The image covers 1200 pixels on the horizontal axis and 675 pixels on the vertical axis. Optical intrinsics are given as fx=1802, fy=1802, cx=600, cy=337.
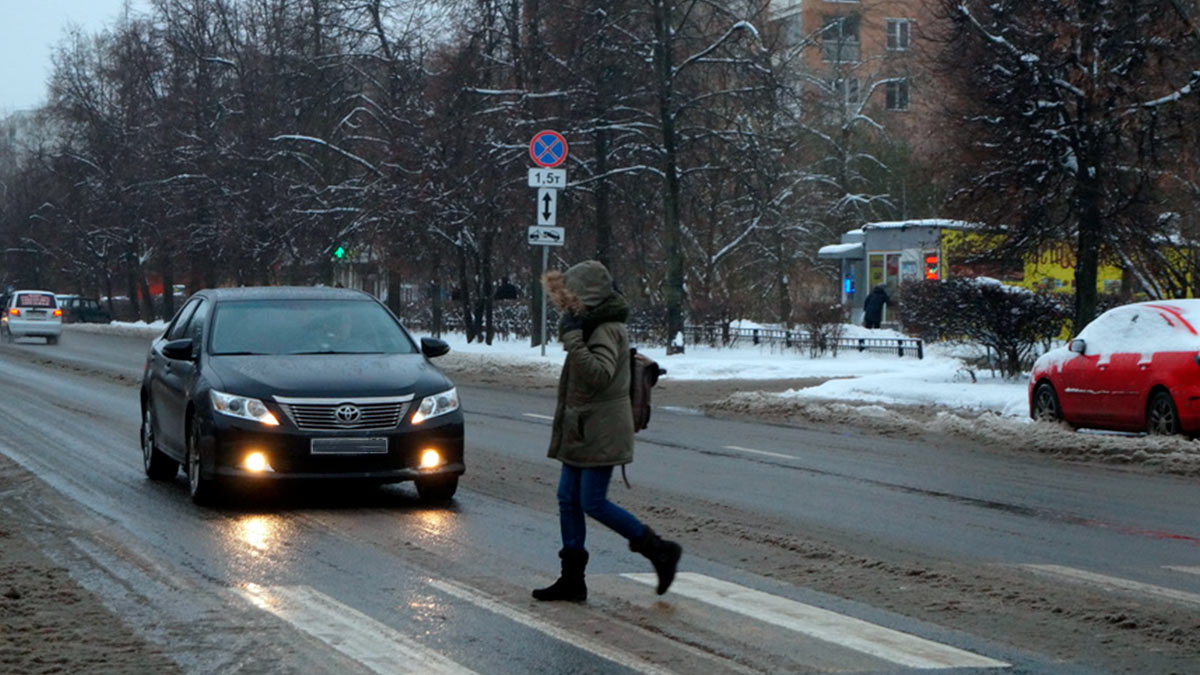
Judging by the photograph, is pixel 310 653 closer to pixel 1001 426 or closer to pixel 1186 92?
pixel 1001 426

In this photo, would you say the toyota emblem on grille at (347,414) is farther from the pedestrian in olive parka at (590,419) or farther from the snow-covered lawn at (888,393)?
the snow-covered lawn at (888,393)

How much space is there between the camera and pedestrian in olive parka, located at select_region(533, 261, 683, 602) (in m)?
8.25

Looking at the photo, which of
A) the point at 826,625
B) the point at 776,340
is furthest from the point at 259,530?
the point at 776,340

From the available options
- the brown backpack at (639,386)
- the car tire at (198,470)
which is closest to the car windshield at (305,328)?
the car tire at (198,470)

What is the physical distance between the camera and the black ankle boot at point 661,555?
28.0 feet

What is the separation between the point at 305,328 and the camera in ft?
44.7

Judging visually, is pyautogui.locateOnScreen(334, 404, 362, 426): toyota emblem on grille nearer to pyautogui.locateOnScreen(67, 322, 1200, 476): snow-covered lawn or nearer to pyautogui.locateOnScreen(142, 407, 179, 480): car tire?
pyautogui.locateOnScreen(142, 407, 179, 480): car tire

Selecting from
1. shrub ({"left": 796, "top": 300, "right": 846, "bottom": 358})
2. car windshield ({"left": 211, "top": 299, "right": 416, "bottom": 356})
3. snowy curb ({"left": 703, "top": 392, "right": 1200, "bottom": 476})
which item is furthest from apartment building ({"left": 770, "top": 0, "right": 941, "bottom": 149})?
car windshield ({"left": 211, "top": 299, "right": 416, "bottom": 356})

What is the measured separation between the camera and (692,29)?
37.9 meters

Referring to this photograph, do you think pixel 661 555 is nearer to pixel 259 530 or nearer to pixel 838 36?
pixel 259 530

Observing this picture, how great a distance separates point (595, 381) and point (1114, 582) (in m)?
3.03

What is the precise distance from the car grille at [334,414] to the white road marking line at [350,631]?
316 cm

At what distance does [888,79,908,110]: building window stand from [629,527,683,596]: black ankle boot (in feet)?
195

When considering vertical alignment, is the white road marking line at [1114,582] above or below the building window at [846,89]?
below
